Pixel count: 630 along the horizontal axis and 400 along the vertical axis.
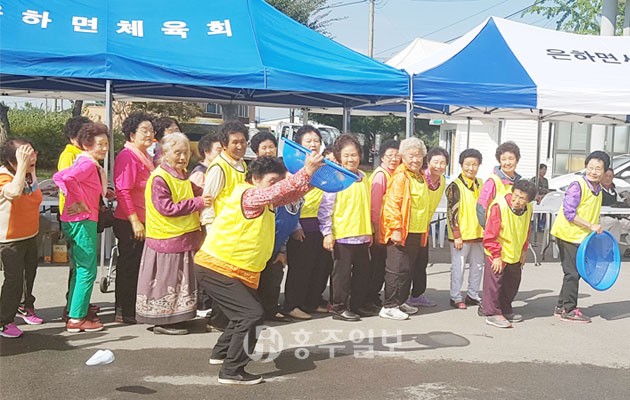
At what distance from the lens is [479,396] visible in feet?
13.5

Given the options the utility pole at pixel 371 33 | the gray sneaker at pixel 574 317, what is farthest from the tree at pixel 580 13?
the gray sneaker at pixel 574 317

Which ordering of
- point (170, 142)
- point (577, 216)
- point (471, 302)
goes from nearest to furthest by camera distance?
point (170, 142) → point (577, 216) → point (471, 302)

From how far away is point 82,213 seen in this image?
16.4ft

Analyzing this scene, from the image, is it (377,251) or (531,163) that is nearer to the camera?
(377,251)

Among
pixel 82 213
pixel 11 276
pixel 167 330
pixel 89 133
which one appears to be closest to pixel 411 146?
pixel 167 330

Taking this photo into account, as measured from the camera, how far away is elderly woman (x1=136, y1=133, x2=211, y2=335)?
474 cm

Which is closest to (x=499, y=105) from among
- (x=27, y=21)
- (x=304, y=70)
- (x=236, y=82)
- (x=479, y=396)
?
(x=304, y=70)

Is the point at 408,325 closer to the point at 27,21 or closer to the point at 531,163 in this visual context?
A: the point at 27,21

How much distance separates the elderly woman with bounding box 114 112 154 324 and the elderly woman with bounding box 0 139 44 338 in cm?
65

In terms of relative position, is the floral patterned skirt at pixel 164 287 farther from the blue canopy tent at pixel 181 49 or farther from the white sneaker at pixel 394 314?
the blue canopy tent at pixel 181 49

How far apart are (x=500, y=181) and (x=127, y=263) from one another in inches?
134

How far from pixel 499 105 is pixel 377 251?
280cm

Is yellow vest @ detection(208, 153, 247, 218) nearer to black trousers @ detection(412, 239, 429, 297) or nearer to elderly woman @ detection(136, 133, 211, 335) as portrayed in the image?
elderly woman @ detection(136, 133, 211, 335)

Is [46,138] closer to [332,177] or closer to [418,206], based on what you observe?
[418,206]
